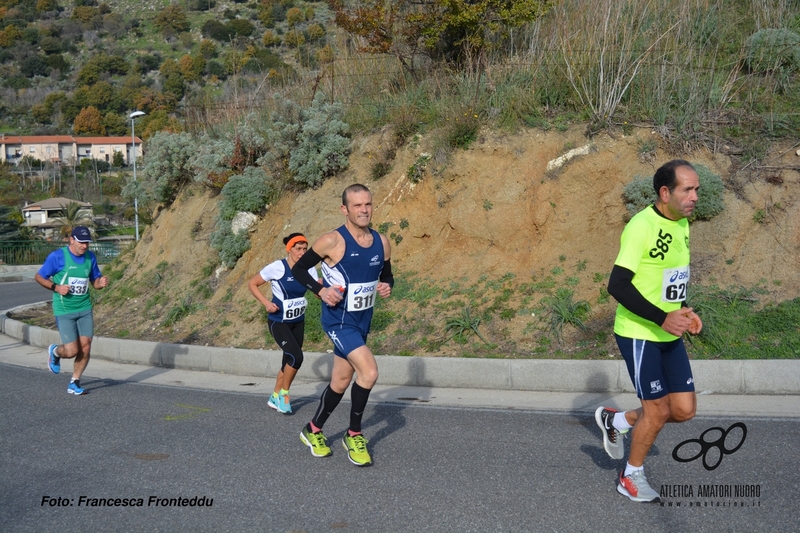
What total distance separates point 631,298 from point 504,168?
Answer: 8.25m

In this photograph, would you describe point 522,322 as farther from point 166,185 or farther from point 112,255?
point 112,255

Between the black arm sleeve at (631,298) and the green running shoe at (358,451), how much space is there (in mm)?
2392

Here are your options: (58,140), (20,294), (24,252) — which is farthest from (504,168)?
(58,140)

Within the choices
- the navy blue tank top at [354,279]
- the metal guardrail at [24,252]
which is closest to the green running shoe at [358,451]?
the navy blue tank top at [354,279]

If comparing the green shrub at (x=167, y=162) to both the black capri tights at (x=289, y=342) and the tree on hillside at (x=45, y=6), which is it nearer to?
the black capri tights at (x=289, y=342)

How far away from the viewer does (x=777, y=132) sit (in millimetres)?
12000

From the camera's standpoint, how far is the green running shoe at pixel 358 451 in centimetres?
622

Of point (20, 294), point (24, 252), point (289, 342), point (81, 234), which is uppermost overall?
point (81, 234)

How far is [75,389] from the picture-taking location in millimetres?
9641

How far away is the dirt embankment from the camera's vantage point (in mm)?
10789

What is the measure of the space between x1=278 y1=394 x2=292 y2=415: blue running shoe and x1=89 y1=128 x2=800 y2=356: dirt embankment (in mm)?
2668

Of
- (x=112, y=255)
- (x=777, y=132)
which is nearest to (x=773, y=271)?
(x=777, y=132)

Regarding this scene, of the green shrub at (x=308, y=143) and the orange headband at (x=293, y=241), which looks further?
the green shrub at (x=308, y=143)

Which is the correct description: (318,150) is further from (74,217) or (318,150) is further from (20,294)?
(74,217)
